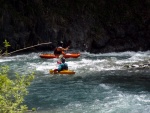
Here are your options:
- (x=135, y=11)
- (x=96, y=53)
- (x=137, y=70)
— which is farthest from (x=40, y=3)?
(x=137, y=70)

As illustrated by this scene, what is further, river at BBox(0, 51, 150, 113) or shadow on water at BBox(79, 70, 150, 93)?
shadow on water at BBox(79, 70, 150, 93)

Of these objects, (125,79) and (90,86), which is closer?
(90,86)

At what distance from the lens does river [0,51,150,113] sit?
35.4 ft

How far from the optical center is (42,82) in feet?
47.2

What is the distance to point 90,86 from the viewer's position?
13.6 meters

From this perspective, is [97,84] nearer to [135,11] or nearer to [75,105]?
[75,105]

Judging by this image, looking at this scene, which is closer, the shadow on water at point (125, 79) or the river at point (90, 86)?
the river at point (90, 86)

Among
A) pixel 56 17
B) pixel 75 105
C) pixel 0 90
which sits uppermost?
pixel 56 17

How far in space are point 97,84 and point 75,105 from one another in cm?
311

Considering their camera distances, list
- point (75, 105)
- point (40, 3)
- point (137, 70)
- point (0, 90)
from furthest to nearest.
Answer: point (40, 3)
point (137, 70)
point (75, 105)
point (0, 90)

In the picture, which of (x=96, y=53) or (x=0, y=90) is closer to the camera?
(x=0, y=90)

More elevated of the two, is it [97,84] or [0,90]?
[0,90]

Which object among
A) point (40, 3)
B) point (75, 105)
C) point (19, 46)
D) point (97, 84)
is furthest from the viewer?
point (40, 3)

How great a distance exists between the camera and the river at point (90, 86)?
10.8 m
